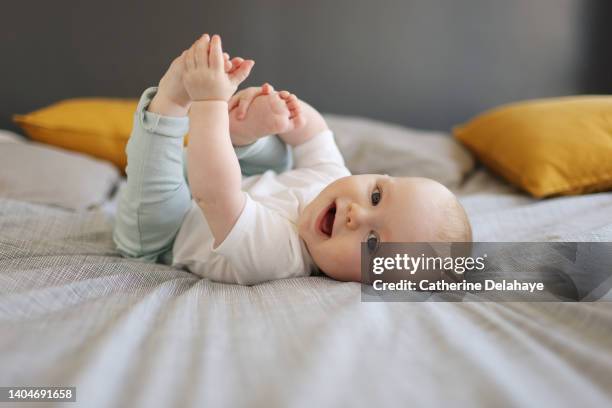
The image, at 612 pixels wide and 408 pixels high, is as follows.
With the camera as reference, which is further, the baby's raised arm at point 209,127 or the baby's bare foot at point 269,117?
the baby's bare foot at point 269,117

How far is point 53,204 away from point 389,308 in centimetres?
103

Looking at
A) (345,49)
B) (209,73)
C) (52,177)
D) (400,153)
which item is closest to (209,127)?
(209,73)

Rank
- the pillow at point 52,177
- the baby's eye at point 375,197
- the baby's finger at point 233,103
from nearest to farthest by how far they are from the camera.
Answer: the baby's eye at point 375,197
the baby's finger at point 233,103
the pillow at point 52,177

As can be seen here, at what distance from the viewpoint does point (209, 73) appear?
2.69ft

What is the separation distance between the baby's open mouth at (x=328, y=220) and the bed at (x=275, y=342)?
0.10 metres

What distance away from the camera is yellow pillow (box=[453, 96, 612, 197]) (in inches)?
57.5

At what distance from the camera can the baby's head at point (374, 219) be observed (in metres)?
0.88

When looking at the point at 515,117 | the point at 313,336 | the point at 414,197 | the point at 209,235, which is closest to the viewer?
the point at 313,336

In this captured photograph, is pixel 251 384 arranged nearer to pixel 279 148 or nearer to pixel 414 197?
pixel 414 197

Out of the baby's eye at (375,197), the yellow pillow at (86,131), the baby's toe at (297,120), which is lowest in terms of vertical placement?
the yellow pillow at (86,131)

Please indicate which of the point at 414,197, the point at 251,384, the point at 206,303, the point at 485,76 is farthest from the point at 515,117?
the point at 251,384

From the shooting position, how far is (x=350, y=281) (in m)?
0.92

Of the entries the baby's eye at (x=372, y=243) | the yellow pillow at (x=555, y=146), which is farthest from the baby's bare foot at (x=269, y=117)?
the yellow pillow at (x=555, y=146)

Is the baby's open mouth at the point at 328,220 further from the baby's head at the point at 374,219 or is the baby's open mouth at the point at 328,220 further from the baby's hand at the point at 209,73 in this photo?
the baby's hand at the point at 209,73
